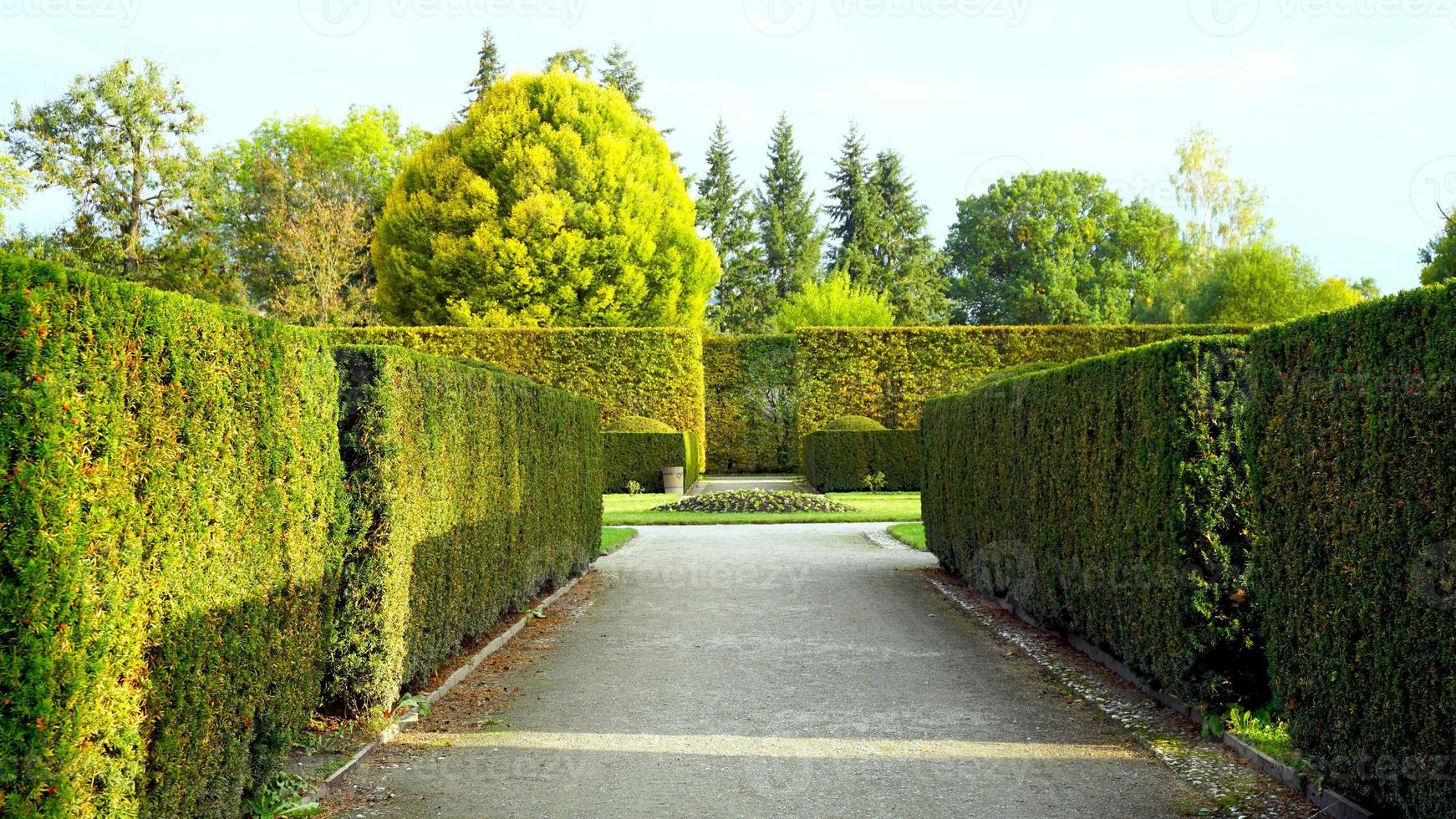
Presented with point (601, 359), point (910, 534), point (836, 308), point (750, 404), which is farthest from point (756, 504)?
point (836, 308)

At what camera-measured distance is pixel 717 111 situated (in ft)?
172

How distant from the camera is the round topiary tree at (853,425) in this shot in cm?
2589

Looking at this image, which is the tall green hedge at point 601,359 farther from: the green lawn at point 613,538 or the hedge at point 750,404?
the green lawn at point 613,538

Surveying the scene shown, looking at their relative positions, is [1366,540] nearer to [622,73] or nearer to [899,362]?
[899,362]

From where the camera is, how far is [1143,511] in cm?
596

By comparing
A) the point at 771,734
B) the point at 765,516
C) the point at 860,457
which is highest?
the point at 860,457

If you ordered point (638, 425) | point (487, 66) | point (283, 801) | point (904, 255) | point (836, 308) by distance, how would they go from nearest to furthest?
point (283, 801)
point (638, 425)
point (836, 308)
point (487, 66)
point (904, 255)

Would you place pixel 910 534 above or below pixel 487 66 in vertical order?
below

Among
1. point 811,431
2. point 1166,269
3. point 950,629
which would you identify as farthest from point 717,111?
point 950,629

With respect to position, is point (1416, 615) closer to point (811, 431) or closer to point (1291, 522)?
point (1291, 522)

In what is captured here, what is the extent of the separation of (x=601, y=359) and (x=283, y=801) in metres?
24.5

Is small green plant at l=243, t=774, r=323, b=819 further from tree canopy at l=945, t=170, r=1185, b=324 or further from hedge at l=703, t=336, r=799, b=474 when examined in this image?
tree canopy at l=945, t=170, r=1185, b=324

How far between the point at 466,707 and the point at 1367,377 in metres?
4.99

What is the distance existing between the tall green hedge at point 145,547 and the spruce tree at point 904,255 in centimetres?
4515
